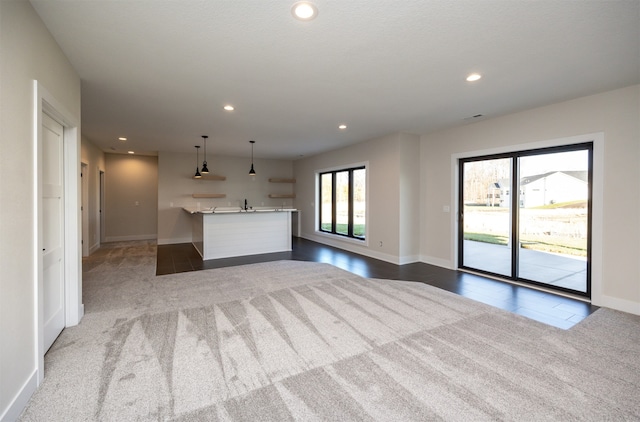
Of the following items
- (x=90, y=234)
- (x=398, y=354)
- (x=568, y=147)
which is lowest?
(x=398, y=354)

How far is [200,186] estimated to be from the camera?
8281mm

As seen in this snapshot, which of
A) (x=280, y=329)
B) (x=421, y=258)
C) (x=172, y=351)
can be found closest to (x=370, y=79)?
(x=280, y=329)

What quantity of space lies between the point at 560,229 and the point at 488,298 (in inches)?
60.1

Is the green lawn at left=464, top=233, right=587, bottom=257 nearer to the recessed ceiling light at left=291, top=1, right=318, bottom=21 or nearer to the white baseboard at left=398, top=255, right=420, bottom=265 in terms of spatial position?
the white baseboard at left=398, top=255, right=420, bottom=265

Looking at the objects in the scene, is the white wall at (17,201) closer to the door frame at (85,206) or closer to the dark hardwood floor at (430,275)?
the dark hardwood floor at (430,275)

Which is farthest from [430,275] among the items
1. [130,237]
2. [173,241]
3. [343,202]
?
[130,237]

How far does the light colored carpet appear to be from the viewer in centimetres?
175

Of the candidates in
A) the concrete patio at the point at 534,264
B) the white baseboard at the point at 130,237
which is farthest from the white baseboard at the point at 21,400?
the white baseboard at the point at 130,237

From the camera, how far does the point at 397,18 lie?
6.82ft

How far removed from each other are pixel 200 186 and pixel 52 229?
5875 mm

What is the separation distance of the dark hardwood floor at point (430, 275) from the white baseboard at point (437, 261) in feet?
0.51

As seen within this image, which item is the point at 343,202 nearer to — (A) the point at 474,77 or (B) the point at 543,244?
(B) the point at 543,244

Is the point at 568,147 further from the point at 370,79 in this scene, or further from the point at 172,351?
the point at 172,351

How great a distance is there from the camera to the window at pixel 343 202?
7.09 m
